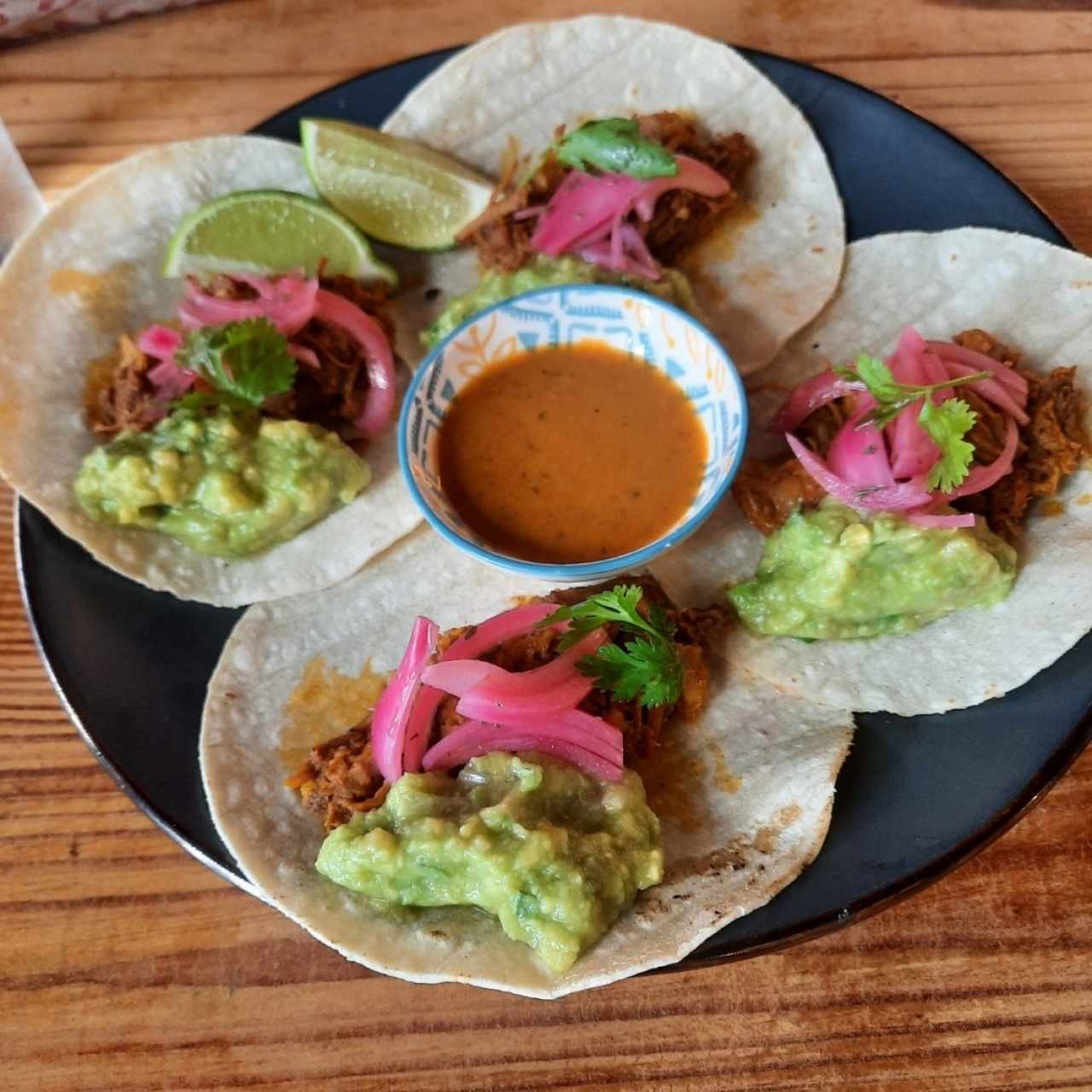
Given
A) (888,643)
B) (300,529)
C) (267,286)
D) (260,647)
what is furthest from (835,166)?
(260,647)

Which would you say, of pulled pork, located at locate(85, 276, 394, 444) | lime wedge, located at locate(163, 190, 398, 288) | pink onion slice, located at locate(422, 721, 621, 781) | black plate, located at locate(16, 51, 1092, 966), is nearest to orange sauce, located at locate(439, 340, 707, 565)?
pulled pork, located at locate(85, 276, 394, 444)

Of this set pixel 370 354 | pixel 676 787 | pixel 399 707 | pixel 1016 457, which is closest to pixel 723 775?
pixel 676 787

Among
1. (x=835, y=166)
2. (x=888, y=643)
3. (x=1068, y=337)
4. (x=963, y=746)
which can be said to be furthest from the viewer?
(x=835, y=166)

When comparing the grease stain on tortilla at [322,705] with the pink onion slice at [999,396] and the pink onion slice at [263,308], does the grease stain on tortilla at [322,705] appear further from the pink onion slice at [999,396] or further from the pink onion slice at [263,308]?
the pink onion slice at [999,396]

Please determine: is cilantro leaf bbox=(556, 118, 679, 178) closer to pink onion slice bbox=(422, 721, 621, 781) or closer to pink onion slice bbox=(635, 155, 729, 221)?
pink onion slice bbox=(635, 155, 729, 221)

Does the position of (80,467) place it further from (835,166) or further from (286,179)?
(835,166)

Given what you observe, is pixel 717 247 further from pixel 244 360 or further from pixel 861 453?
pixel 244 360
